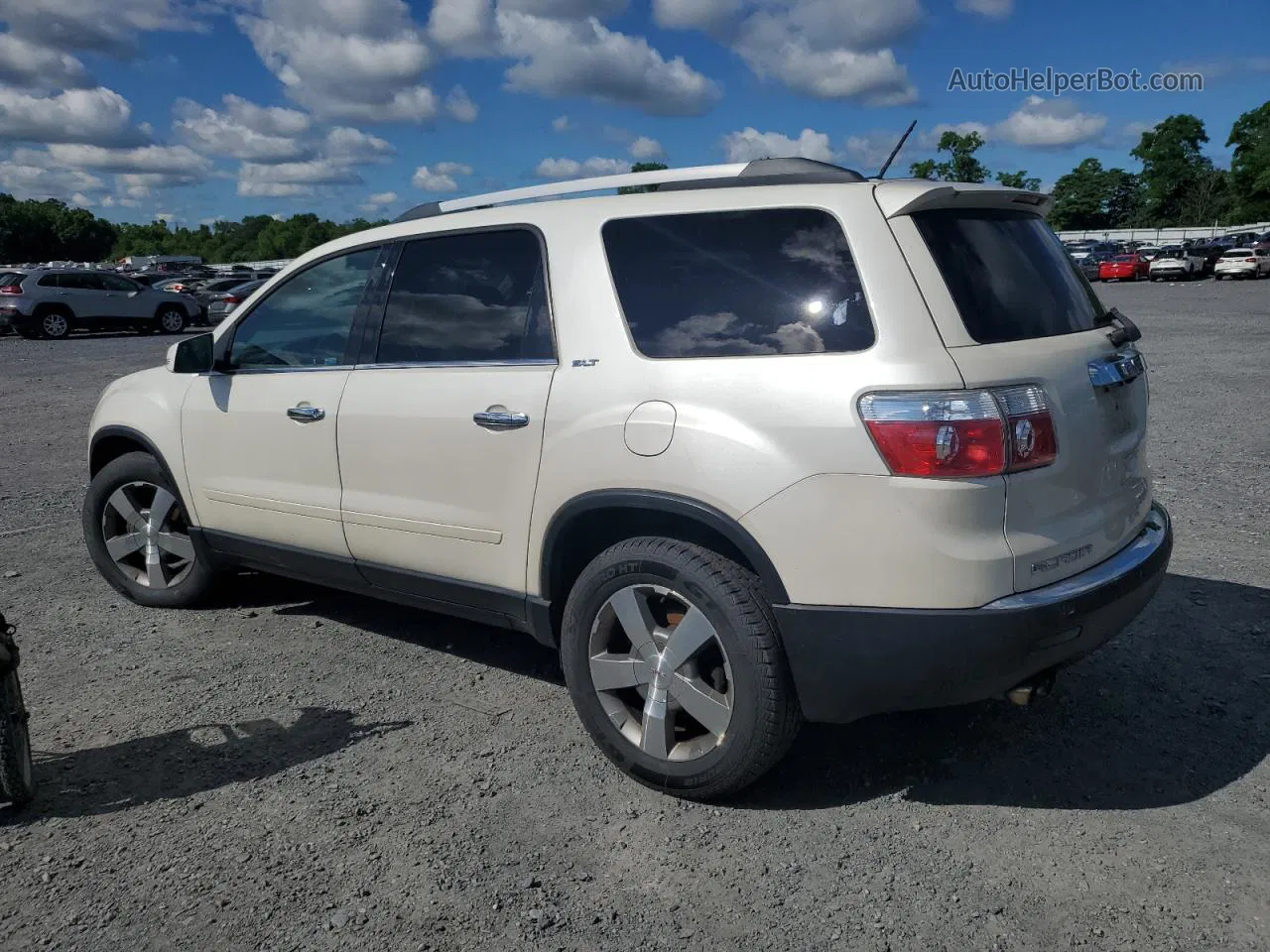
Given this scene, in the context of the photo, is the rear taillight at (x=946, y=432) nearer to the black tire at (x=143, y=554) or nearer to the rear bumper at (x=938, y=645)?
the rear bumper at (x=938, y=645)

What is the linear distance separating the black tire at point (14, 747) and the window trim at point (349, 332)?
5.38 feet

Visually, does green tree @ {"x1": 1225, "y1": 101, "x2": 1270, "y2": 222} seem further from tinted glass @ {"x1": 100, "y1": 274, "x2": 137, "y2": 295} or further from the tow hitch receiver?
the tow hitch receiver

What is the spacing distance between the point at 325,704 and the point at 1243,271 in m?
47.8

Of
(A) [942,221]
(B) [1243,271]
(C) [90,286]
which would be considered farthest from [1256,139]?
(A) [942,221]

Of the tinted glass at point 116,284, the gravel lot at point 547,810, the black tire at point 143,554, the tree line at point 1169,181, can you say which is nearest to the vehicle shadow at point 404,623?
the gravel lot at point 547,810

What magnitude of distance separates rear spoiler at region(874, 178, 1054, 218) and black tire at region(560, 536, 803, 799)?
1136 mm

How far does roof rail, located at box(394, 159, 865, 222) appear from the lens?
3.27 meters

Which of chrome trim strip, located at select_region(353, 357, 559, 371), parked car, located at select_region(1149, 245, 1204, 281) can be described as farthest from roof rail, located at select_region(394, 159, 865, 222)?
parked car, located at select_region(1149, 245, 1204, 281)

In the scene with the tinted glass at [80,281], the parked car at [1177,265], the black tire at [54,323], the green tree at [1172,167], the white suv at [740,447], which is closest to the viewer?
the white suv at [740,447]

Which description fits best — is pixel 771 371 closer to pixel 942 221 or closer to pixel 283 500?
pixel 942 221

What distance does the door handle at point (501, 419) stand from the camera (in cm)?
351

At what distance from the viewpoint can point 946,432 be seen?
2.76m

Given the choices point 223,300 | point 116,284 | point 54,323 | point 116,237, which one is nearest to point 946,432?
point 54,323

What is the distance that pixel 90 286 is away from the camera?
2648 centimetres
